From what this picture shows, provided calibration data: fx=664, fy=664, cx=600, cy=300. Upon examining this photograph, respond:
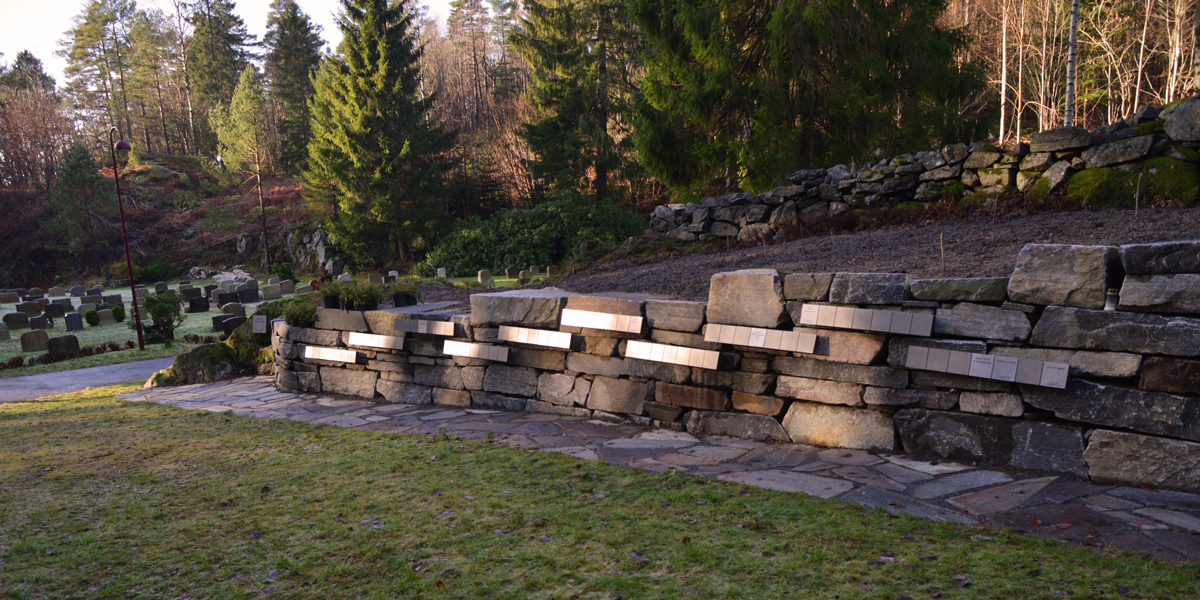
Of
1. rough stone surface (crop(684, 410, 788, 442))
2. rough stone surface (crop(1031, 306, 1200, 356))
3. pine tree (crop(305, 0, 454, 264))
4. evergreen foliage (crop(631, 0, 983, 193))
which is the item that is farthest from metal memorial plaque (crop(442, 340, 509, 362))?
pine tree (crop(305, 0, 454, 264))

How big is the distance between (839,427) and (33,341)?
46.9 feet

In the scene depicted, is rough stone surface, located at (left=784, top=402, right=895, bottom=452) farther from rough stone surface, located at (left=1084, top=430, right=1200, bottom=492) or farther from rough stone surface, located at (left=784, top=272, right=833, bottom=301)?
rough stone surface, located at (left=1084, top=430, right=1200, bottom=492)

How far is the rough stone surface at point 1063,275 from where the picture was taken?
3.46 metres

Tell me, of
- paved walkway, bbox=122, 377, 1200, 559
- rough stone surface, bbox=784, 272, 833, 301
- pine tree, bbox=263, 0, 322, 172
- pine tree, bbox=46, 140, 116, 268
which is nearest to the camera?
paved walkway, bbox=122, 377, 1200, 559

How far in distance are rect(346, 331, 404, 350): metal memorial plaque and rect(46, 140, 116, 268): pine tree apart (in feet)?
91.0

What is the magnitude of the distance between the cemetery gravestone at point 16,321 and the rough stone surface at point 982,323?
58.8 ft

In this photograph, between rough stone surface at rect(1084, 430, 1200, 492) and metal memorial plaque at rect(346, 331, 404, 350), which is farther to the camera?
metal memorial plaque at rect(346, 331, 404, 350)

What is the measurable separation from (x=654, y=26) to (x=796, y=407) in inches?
399

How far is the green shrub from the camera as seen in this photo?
18.8 metres

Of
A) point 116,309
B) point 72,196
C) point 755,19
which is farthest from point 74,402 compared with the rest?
point 72,196

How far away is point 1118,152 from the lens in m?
6.36

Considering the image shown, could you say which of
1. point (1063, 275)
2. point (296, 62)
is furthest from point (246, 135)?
point (1063, 275)

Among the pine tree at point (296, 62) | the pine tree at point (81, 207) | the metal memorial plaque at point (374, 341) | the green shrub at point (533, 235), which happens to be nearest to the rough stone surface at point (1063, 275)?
the metal memorial plaque at point (374, 341)

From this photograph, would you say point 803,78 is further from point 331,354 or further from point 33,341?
point 33,341
